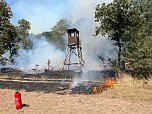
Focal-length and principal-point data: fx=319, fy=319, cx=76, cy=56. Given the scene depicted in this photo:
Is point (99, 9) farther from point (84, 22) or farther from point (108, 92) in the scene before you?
point (84, 22)

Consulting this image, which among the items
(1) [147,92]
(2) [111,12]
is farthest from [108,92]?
(2) [111,12]

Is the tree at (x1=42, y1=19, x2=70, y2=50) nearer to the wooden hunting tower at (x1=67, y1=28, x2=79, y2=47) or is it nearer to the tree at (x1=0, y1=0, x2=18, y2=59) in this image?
the tree at (x1=0, y1=0, x2=18, y2=59)

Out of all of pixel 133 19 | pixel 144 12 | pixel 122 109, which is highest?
pixel 144 12

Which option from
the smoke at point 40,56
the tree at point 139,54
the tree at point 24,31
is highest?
the tree at point 24,31

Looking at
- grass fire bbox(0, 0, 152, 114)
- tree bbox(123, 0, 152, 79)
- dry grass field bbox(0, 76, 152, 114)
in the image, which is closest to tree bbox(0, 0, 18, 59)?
grass fire bbox(0, 0, 152, 114)

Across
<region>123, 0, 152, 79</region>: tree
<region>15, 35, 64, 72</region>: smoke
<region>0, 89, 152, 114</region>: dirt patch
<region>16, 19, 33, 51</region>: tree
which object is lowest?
<region>0, 89, 152, 114</region>: dirt patch

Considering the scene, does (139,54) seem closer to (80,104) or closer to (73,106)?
(80,104)

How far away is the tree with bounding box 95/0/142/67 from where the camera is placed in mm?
33750

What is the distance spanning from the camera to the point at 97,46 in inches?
2854

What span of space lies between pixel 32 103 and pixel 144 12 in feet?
122

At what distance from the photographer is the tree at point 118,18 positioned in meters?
33.8

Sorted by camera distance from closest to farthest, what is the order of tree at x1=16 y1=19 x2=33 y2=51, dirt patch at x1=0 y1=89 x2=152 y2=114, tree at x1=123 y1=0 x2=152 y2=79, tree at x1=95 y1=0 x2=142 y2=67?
1. dirt patch at x1=0 y1=89 x2=152 y2=114
2. tree at x1=123 y1=0 x2=152 y2=79
3. tree at x1=95 y1=0 x2=142 y2=67
4. tree at x1=16 y1=19 x2=33 y2=51

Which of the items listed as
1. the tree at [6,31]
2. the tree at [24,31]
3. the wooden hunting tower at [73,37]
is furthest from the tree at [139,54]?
the tree at [24,31]

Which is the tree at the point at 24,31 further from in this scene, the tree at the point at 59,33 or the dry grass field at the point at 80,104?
the dry grass field at the point at 80,104
